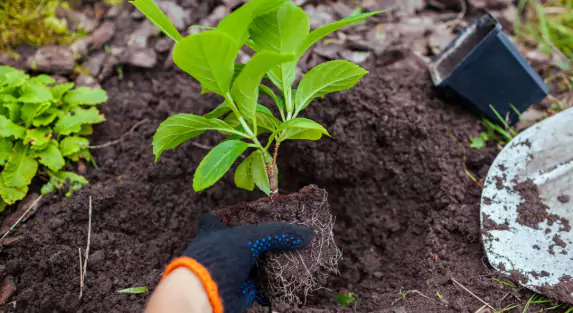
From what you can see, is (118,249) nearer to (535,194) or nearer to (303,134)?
(303,134)

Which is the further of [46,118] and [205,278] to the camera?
[46,118]

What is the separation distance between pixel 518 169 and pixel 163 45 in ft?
6.19

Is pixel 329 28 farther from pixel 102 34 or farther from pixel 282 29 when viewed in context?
pixel 102 34

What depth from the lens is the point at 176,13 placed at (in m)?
2.38

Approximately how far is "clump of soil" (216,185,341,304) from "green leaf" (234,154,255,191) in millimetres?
104

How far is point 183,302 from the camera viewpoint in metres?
1.19

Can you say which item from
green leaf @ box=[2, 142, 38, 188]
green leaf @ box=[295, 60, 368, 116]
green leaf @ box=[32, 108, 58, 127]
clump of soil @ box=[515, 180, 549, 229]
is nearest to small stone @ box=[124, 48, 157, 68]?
green leaf @ box=[32, 108, 58, 127]

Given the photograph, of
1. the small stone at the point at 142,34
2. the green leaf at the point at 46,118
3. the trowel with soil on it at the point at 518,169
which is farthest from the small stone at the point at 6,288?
the trowel with soil on it at the point at 518,169

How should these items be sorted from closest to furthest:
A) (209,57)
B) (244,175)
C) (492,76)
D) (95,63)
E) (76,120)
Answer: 1. (209,57)
2. (244,175)
3. (76,120)
4. (492,76)
5. (95,63)

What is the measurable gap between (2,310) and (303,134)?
1297 mm

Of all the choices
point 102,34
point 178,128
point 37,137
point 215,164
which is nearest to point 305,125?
point 215,164

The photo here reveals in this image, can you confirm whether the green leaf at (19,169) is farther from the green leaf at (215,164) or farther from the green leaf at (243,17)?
the green leaf at (243,17)

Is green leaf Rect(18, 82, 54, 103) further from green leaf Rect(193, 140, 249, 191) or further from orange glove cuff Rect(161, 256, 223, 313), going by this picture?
orange glove cuff Rect(161, 256, 223, 313)

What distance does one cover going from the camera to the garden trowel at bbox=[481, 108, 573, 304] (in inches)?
60.8
